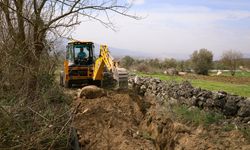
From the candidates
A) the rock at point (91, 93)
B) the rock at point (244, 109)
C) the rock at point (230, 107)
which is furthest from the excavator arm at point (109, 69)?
the rock at point (244, 109)

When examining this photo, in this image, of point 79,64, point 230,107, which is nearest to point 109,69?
point 79,64

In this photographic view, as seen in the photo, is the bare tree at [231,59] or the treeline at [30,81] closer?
the treeline at [30,81]

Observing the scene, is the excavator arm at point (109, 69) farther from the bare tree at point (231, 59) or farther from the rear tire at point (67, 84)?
the bare tree at point (231, 59)

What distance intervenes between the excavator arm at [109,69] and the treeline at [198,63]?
21633mm

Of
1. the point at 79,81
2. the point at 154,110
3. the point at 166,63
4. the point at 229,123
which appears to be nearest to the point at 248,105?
the point at 229,123

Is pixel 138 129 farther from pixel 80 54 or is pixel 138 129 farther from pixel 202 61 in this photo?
pixel 202 61

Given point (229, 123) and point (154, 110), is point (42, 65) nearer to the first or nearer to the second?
point (154, 110)

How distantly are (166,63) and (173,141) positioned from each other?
35.3 m

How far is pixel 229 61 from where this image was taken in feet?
150

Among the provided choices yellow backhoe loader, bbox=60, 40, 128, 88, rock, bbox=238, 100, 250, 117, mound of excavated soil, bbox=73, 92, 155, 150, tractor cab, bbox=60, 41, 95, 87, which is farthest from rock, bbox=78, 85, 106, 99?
rock, bbox=238, 100, 250, 117

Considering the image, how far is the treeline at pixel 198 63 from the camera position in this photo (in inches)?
1559

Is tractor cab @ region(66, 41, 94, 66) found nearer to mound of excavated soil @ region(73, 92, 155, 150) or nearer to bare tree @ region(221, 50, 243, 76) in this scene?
mound of excavated soil @ region(73, 92, 155, 150)

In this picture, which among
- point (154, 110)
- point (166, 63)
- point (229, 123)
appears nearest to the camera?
point (229, 123)

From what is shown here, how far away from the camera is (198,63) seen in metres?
40.0
